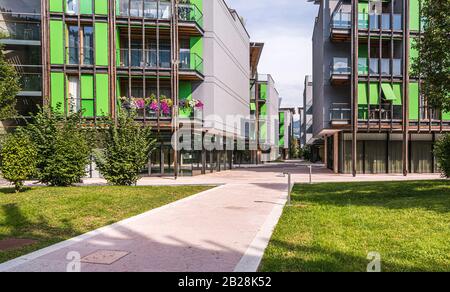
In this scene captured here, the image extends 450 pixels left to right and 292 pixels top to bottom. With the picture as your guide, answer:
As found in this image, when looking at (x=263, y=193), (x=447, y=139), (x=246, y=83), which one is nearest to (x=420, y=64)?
(x=447, y=139)

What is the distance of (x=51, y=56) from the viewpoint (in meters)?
24.6

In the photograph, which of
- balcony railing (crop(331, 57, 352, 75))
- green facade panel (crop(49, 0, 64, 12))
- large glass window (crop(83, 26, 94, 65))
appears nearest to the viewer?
green facade panel (crop(49, 0, 64, 12))

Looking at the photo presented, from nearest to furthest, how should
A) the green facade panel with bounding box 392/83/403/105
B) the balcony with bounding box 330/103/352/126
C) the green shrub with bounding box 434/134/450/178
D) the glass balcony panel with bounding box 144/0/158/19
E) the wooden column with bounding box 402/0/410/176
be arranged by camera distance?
the green shrub with bounding box 434/134/450/178, the glass balcony panel with bounding box 144/0/158/19, the wooden column with bounding box 402/0/410/176, the green facade panel with bounding box 392/83/403/105, the balcony with bounding box 330/103/352/126

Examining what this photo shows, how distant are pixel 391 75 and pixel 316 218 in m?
22.2

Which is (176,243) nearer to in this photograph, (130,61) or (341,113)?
(130,61)

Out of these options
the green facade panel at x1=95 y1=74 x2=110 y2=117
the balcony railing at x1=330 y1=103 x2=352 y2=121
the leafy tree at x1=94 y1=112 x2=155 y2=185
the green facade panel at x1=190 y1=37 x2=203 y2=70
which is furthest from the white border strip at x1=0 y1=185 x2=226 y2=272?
the balcony railing at x1=330 y1=103 x2=352 y2=121

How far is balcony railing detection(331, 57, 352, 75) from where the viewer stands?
90.3ft

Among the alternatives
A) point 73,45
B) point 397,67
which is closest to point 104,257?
point 73,45

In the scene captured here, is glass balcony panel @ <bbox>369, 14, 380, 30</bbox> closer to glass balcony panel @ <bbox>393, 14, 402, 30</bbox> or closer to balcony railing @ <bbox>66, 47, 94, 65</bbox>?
glass balcony panel @ <bbox>393, 14, 402, 30</bbox>

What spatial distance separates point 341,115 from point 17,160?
22.3 meters

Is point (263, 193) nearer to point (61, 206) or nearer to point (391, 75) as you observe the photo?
point (61, 206)

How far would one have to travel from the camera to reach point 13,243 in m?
6.75

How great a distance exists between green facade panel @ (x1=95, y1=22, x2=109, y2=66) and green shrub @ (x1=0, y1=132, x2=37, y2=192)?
12.4 metres
